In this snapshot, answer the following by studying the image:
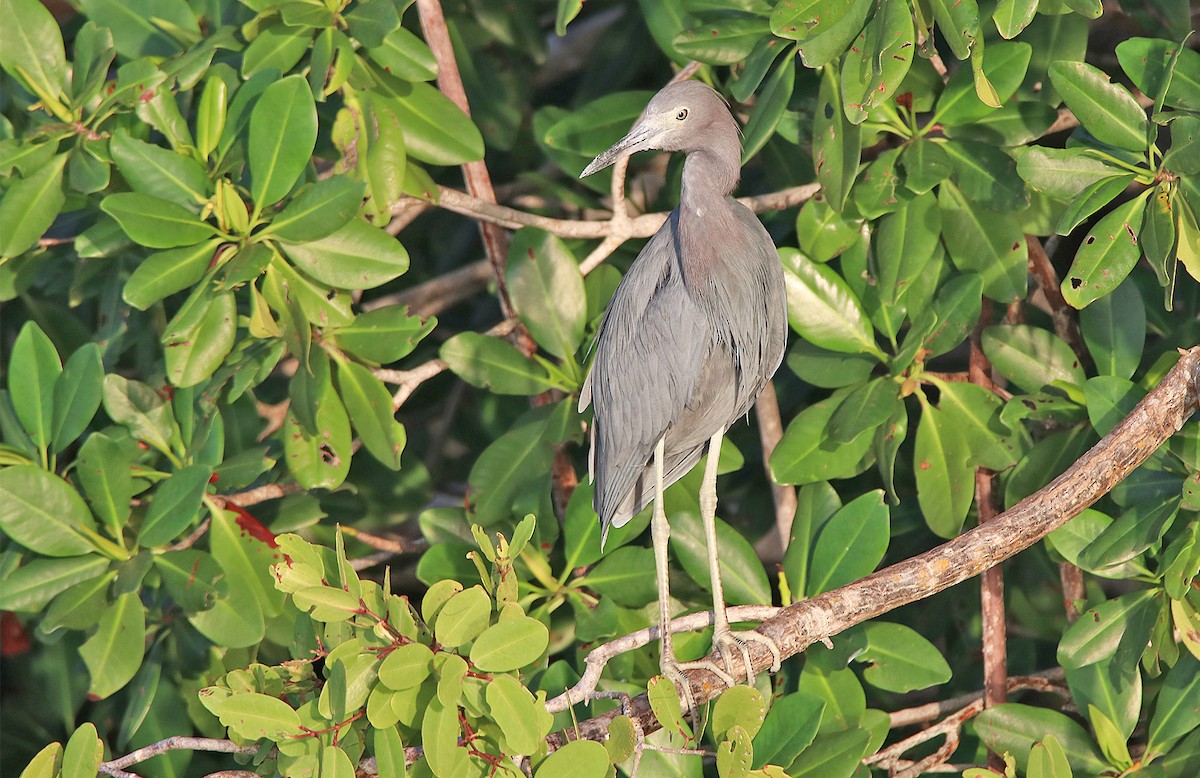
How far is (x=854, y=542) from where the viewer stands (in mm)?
2176

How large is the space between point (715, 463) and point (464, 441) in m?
1.32

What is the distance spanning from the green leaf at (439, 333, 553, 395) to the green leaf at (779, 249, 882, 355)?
0.55 m

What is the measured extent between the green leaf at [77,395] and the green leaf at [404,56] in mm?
823

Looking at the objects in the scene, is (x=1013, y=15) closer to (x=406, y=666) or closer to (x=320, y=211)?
(x=320, y=211)

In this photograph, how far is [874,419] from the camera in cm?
217

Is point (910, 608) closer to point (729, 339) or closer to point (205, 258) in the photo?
point (729, 339)

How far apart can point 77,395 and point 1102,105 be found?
2.01 metres

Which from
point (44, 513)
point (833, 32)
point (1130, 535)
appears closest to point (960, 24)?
point (833, 32)

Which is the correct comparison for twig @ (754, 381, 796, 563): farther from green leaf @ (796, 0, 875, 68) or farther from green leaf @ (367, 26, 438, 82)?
green leaf @ (367, 26, 438, 82)

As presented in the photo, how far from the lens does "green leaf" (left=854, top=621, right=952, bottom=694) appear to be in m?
2.15

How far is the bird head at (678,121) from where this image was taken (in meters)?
2.13

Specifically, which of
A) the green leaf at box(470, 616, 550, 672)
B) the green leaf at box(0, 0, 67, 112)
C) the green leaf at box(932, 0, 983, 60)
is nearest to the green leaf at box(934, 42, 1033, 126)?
the green leaf at box(932, 0, 983, 60)

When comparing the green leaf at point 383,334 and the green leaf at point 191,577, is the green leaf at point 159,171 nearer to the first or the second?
the green leaf at point 383,334

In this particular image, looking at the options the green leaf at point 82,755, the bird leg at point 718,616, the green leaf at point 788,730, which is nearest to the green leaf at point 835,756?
the green leaf at point 788,730
